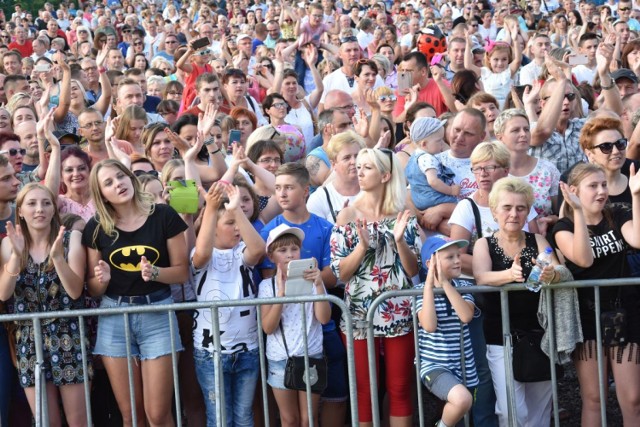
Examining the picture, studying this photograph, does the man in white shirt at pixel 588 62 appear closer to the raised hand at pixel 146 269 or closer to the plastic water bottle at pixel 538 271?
the plastic water bottle at pixel 538 271

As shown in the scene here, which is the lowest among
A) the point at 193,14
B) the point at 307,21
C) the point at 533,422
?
the point at 533,422

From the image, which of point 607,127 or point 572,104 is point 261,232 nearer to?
point 607,127

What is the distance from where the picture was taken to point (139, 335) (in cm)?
582

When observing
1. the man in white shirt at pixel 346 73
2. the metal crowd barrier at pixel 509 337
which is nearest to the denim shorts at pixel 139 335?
the metal crowd barrier at pixel 509 337

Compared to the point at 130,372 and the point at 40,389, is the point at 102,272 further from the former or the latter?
the point at 40,389

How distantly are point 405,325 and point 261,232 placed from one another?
109 cm

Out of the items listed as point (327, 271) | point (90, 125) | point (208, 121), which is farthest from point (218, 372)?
point (90, 125)

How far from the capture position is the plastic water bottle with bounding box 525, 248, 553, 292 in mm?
5453

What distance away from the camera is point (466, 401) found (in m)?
5.49

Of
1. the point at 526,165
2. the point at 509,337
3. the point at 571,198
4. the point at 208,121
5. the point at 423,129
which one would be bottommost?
the point at 509,337

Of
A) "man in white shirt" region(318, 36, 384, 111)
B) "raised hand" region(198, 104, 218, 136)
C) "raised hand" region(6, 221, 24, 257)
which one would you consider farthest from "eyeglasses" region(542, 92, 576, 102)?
"raised hand" region(6, 221, 24, 257)

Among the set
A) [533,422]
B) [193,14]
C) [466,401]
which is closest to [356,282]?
[466,401]

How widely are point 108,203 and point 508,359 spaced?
248 centimetres

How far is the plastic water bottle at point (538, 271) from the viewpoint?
5.45 metres
